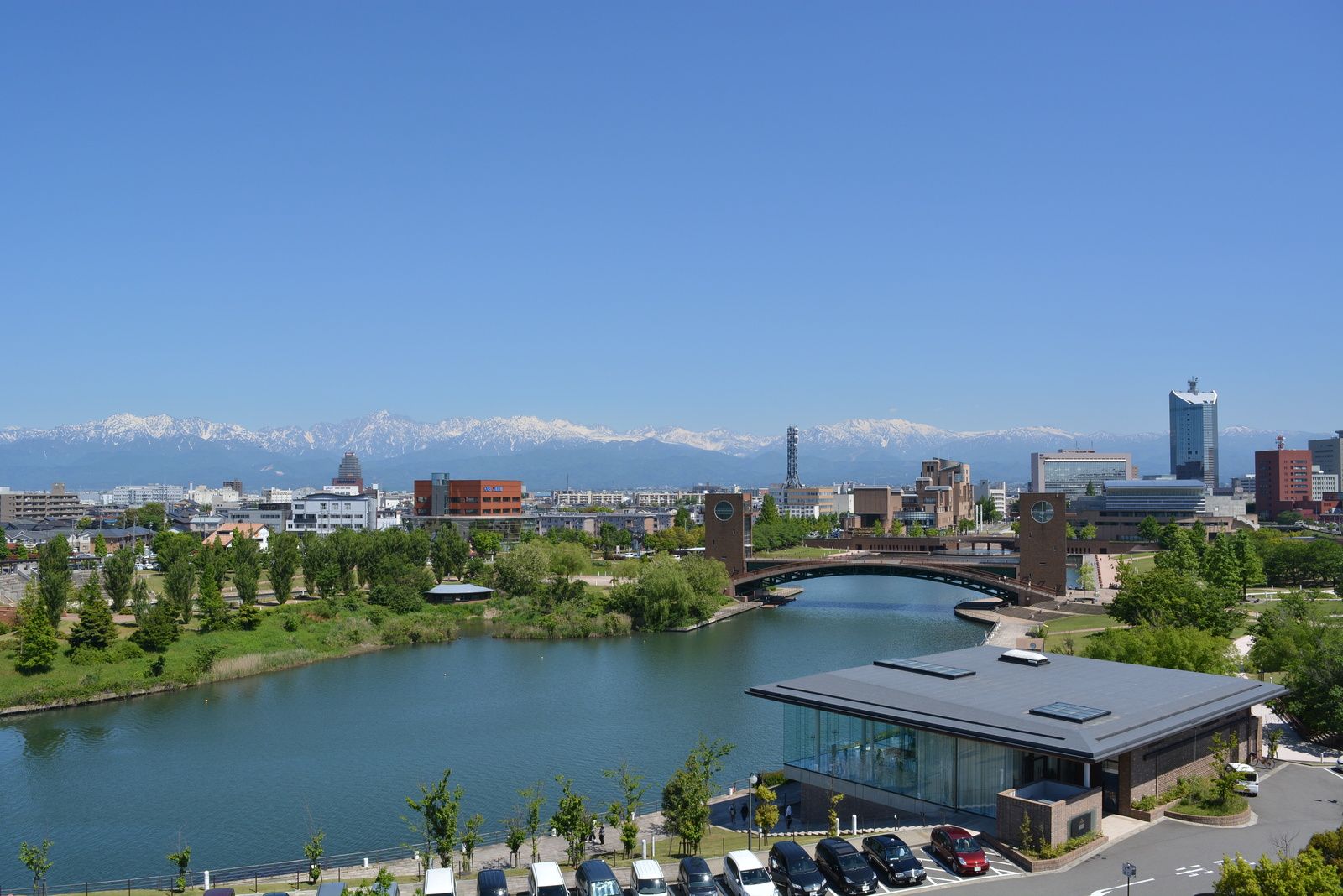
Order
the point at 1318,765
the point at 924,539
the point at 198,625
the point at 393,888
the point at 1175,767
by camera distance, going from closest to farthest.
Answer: the point at 393,888, the point at 1175,767, the point at 1318,765, the point at 198,625, the point at 924,539

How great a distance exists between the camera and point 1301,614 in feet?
94.0

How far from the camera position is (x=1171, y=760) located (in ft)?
49.0

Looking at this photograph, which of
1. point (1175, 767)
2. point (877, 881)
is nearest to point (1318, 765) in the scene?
point (1175, 767)

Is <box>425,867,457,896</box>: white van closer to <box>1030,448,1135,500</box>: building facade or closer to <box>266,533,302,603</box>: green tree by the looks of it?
<box>266,533,302,603</box>: green tree

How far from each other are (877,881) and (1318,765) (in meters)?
9.57

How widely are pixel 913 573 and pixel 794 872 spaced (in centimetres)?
3943

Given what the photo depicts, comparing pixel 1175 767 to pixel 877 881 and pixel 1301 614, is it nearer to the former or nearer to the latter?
pixel 877 881

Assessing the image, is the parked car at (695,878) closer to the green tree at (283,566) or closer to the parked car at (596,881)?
the parked car at (596,881)

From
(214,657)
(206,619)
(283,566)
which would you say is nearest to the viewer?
(214,657)

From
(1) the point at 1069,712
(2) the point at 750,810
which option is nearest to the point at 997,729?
(1) the point at 1069,712

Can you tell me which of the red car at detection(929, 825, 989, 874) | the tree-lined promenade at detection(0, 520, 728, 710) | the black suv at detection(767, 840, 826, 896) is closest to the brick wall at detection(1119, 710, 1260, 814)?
the red car at detection(929, 825, 989, 874)

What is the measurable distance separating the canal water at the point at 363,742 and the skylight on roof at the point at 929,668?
157 inches

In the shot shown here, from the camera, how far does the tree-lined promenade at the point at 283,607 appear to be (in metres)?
29.4

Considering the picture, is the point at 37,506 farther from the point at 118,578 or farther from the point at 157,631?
the point at 157,631
